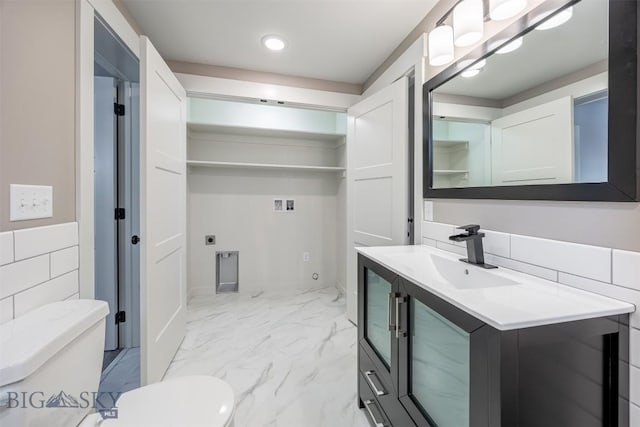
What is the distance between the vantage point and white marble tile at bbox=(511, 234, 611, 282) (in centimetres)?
84

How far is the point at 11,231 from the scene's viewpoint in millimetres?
891

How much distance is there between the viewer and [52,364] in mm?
765

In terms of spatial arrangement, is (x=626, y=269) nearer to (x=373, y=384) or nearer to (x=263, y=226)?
(x=373, y=384)

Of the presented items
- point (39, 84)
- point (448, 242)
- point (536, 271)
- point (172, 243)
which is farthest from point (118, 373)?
→ point (536, 271)

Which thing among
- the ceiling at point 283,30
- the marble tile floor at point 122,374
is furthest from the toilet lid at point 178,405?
the ceiling at point 283,30

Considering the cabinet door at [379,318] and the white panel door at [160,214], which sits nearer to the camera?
the cabinet door at [379,318]

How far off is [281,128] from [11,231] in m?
2.47

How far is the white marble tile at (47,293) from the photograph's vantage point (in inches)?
36.1

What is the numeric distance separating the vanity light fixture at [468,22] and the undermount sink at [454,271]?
107 cm

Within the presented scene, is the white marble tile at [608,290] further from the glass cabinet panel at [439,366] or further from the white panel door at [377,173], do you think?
the white panel door at [377,173]

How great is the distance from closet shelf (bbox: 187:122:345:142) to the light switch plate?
79.2 inches

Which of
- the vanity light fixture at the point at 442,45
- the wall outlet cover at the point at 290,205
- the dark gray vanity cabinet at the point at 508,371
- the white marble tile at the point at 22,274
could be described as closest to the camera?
the dark gray vanity cabinet at the point at 508,371

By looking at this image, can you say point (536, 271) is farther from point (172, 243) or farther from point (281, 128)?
point (281, 128)

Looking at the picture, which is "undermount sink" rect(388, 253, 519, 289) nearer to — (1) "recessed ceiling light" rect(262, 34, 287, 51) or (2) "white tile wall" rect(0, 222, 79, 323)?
(2) "white tile wall" rect(0, 222, 79, 323)
